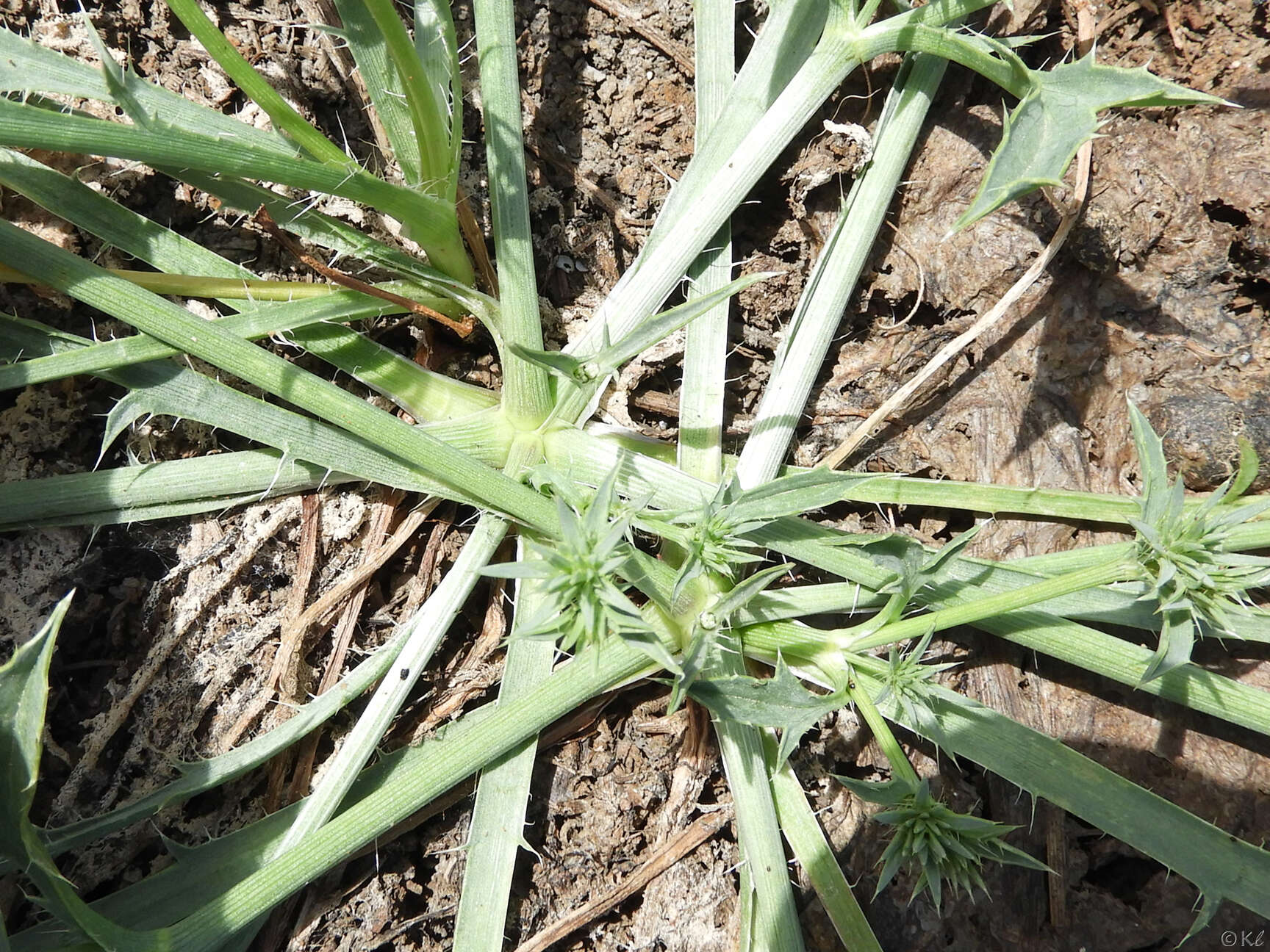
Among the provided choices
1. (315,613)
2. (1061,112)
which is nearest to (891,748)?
(1061,112)

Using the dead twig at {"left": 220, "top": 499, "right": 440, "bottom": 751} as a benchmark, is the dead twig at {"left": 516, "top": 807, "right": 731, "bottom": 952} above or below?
below

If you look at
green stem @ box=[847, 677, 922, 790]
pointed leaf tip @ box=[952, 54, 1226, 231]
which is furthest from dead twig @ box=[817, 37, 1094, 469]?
green stem @ box=[847, 677, 922, 790]

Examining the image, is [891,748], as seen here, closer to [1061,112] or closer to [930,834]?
[930,834]

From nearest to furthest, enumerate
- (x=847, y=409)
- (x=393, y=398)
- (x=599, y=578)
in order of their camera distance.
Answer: (x=599, y=578) → (x=393, y=398) → (x=847, y=409)

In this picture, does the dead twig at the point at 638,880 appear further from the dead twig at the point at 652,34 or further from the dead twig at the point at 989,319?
the dead twig at the point at 652,34

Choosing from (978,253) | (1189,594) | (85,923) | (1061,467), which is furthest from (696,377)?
(85,923)

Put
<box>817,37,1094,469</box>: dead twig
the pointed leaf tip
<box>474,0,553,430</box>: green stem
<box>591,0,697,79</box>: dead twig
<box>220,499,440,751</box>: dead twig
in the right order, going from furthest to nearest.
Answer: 1. <box>591,0,697,79</box>: dead twig
2. <box>817,37,1094,469</box>: dead twig
3. <box>220,499,440,751</box>: dead twig
4. <box>474,0,553,430</box>: green stem
5. the pointed leaf tip

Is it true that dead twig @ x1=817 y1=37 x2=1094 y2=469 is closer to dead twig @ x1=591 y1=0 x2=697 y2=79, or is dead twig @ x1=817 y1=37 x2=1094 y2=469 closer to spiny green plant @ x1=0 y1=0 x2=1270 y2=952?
spiny green plant @ x1=0 y1=0 x2=1270 y2=952

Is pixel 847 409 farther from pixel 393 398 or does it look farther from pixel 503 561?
pixel 393 398
